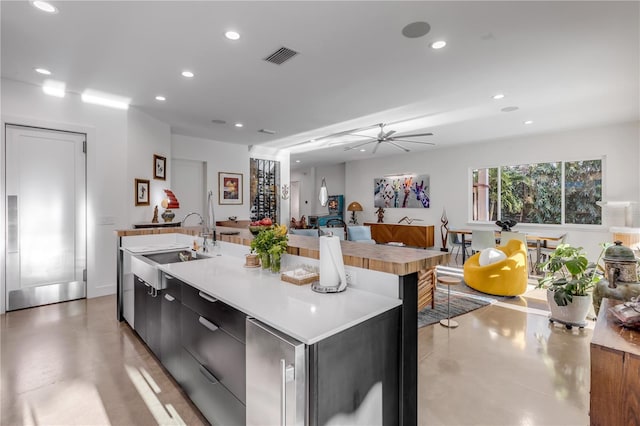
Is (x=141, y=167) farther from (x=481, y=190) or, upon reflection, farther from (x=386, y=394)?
(x=481, y=190)

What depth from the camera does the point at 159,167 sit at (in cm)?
509

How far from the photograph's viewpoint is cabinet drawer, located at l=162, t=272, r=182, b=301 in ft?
6.73

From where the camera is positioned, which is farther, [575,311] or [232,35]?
[575,311]

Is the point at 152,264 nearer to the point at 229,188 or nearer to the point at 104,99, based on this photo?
the point at 104,99

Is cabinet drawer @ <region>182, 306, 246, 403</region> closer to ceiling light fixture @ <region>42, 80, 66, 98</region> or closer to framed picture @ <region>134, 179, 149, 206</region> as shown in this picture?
framed picture @ <region>134, 179, 149, 206</region>

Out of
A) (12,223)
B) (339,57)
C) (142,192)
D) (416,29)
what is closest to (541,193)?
(416,29)

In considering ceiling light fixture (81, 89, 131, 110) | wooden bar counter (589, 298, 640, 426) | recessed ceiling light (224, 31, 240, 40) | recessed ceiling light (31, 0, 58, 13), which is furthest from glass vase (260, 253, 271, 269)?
ceiling light fixture (81, 89, 131, 110)

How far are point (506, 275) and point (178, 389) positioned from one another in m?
4.13

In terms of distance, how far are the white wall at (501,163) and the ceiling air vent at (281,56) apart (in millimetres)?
5977

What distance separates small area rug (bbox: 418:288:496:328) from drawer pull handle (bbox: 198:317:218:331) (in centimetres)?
241

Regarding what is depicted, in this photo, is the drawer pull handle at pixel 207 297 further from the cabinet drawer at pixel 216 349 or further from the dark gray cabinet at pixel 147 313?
the dark gray cabinet at pixel 147 313

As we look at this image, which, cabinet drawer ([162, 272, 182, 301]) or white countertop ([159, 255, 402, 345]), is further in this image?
cabinet drawer ([162, 272, 182, 301])

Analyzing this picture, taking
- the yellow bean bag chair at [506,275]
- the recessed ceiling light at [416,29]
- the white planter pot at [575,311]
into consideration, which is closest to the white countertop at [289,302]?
the recessed ceiling light at [416,29]

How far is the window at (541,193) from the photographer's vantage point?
5.96 metres
